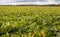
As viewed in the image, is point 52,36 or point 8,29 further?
point 8,29

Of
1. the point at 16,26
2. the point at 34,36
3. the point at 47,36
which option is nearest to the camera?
the point at 34,36

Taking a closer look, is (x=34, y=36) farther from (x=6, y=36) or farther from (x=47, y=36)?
(x=6, y=36)

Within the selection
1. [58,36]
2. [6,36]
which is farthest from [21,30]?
[58,36]

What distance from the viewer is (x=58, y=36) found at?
9.13 feet

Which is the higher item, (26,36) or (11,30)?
(26,36)

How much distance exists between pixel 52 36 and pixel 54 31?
1.04 ft

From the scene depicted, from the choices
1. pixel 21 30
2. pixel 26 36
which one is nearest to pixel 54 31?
pixel 21 30

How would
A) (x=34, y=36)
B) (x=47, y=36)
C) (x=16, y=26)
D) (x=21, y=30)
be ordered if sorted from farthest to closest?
(x=16, y=26) < (x=21, y=30) < (x=47, y=36) < (x=34, y=36)

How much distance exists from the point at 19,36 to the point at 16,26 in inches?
27.4

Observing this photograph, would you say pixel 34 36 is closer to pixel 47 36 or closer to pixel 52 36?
pixel 47 36

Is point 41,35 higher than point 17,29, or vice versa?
point 41,35

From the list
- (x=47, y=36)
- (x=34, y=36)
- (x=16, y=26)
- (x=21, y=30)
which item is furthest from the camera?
(x=16, y=26)

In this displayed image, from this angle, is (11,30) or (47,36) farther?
(11,30)

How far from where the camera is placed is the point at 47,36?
2.71 metres
